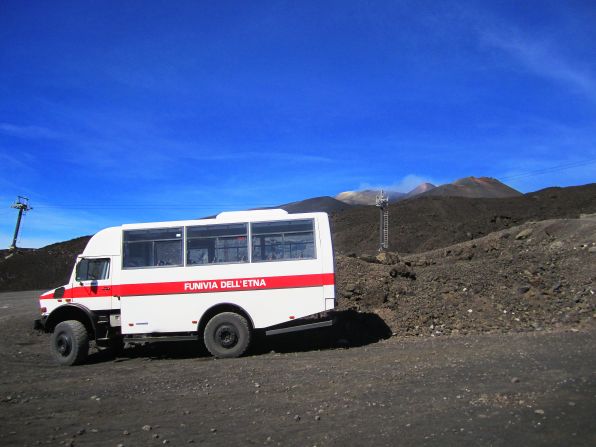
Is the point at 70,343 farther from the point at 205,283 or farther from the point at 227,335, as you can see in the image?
the point at 227,335

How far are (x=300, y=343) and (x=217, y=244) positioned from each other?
3.44 meters

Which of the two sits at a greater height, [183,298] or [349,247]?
[349,247]

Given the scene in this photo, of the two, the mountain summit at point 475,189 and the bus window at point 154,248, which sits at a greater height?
the mountain summit at point 475,189

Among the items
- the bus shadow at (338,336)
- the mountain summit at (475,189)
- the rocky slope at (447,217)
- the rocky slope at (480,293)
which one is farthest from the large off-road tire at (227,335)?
the mountain summit at (475,189)

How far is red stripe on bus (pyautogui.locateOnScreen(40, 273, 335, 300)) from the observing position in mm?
11250

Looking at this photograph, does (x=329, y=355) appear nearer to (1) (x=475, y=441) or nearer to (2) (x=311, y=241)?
(2) (x=311, y=241)

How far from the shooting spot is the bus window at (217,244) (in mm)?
11531

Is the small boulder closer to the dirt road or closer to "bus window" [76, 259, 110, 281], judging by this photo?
the dirt road

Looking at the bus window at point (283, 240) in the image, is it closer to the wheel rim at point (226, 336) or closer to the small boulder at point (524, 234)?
the wheel rim at point (226, 336)

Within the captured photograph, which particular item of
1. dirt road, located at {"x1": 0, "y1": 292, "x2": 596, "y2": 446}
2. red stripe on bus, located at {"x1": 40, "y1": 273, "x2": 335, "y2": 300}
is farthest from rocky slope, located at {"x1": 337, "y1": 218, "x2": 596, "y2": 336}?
red stripe on bus, located at {"x1": 40, "y1": 273, "x2": 335, "y2": 300}

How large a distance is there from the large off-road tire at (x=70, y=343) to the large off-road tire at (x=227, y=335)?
281 cm

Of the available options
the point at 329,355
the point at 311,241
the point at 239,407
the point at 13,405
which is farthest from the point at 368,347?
the point at 13,405

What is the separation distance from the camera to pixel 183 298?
1148cm

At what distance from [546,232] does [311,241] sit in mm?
19007
